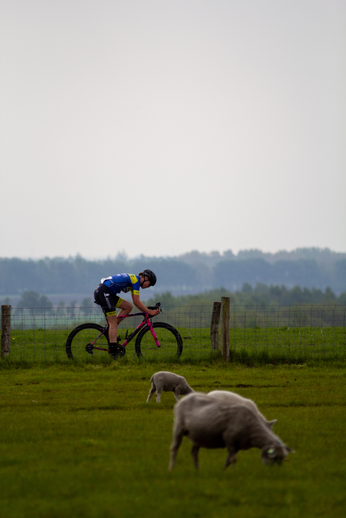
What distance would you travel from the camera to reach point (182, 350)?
15.3 metres

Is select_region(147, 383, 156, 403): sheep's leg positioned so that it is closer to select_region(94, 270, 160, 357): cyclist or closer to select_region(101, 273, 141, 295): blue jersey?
select_region(94, 270, 160, 357): cyclist

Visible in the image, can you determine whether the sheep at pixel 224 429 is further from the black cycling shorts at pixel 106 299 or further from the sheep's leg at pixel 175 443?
the black cycling shorts at pixel 106 299

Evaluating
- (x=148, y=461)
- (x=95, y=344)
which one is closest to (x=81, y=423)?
(x=148, y=461)

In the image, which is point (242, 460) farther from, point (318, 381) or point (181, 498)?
point (318, 381)

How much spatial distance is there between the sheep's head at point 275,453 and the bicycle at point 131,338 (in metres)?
8.12

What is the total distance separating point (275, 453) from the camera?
6.68 metres

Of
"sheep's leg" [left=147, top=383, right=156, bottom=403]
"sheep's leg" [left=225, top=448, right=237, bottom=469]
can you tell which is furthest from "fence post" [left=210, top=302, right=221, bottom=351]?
"sheep's leg" [left=225, top=448, right=237, bottom=469]

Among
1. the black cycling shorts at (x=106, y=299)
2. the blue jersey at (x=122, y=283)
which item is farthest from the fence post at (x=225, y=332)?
the black cycling shorts at (x=106, y=299)

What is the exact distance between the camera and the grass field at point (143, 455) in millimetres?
5824

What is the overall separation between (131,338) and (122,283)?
5.09ft

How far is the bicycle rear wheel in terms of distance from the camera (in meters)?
15.1

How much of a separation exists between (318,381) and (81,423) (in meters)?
6.22

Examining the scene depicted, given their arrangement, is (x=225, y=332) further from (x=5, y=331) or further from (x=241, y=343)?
(x=5, y=331)

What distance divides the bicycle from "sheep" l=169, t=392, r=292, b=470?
800 cm
